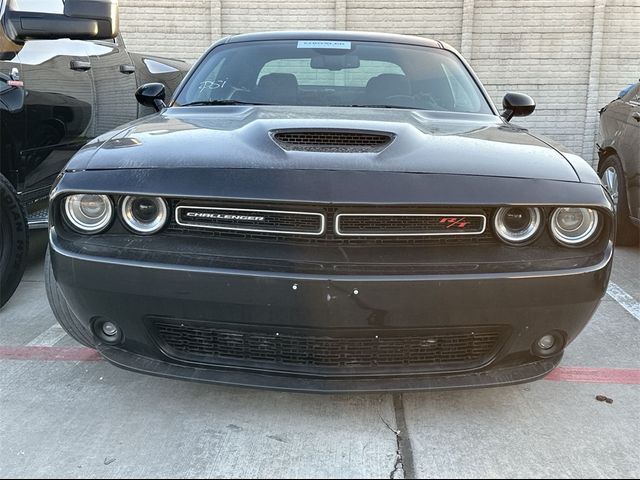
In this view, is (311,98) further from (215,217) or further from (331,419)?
(331,419)

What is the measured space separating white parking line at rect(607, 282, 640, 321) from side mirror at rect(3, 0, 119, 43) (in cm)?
347

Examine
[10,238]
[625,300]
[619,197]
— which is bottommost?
[625,300]

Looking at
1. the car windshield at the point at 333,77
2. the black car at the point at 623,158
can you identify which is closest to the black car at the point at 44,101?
the car windshield at the point at 333,77

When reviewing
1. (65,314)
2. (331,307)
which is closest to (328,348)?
(331,307)

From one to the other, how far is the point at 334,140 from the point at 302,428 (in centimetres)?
111

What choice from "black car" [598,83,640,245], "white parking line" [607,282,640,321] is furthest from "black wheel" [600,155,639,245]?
"white parking line" [607,282,640,321]

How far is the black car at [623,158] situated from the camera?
434cm

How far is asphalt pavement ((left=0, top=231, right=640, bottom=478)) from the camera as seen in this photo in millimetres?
1990

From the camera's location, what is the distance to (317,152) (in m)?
2.01

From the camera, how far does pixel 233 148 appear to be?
2061 millimetres

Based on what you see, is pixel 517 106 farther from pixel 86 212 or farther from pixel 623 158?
pixel 86 212

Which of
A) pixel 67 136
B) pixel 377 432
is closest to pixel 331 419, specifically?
pixel 377 432

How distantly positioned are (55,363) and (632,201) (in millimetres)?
4051

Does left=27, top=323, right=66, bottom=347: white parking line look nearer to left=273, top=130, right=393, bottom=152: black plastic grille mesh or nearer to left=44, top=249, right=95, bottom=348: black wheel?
left=44, top=249, right=95, bottom=348: black wheel
